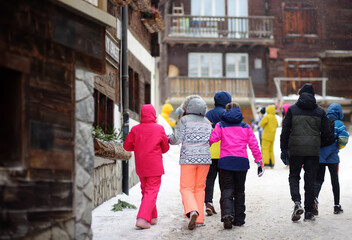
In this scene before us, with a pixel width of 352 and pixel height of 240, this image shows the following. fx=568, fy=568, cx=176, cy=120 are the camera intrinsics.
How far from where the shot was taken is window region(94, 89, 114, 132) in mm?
9150

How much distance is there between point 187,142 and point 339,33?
1010 inches

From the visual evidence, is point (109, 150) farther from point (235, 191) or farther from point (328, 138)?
point (328, 138)

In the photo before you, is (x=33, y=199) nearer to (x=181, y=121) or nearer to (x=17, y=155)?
(x=17, y=155)

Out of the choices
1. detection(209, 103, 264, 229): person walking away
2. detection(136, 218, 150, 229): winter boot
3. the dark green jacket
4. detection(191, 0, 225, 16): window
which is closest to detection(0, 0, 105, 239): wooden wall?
detection(136, 218, 150, 229): winter boot

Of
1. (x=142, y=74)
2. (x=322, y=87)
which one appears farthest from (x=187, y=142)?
(x=322, y=87)

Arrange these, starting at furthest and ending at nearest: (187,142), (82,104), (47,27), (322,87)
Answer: (322,87) → (187,142) → (82,104) → (47,27)

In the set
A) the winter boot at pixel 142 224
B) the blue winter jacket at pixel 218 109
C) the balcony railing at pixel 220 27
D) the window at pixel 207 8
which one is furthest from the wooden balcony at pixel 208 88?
the winter boot at pixel 142 224

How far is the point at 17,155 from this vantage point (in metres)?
4.43

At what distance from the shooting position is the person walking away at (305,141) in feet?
25.0

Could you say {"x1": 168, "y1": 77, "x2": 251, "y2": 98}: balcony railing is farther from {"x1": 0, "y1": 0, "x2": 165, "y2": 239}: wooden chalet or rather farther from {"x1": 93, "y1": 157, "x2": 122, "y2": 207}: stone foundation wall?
{"x1": 0, "y1": 0, "x2": 165, "y2": 239}: wooden chalet

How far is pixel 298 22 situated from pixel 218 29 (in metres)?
4.82

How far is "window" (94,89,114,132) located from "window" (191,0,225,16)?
66.2 feet

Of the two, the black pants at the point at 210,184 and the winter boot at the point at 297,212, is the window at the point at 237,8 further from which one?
the winter boot at the point at 297,212

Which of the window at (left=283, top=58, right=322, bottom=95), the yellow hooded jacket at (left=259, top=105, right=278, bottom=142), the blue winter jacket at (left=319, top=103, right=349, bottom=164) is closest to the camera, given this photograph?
the blue winter jacket at (left=319, top=103, right=349, bottom=164)
